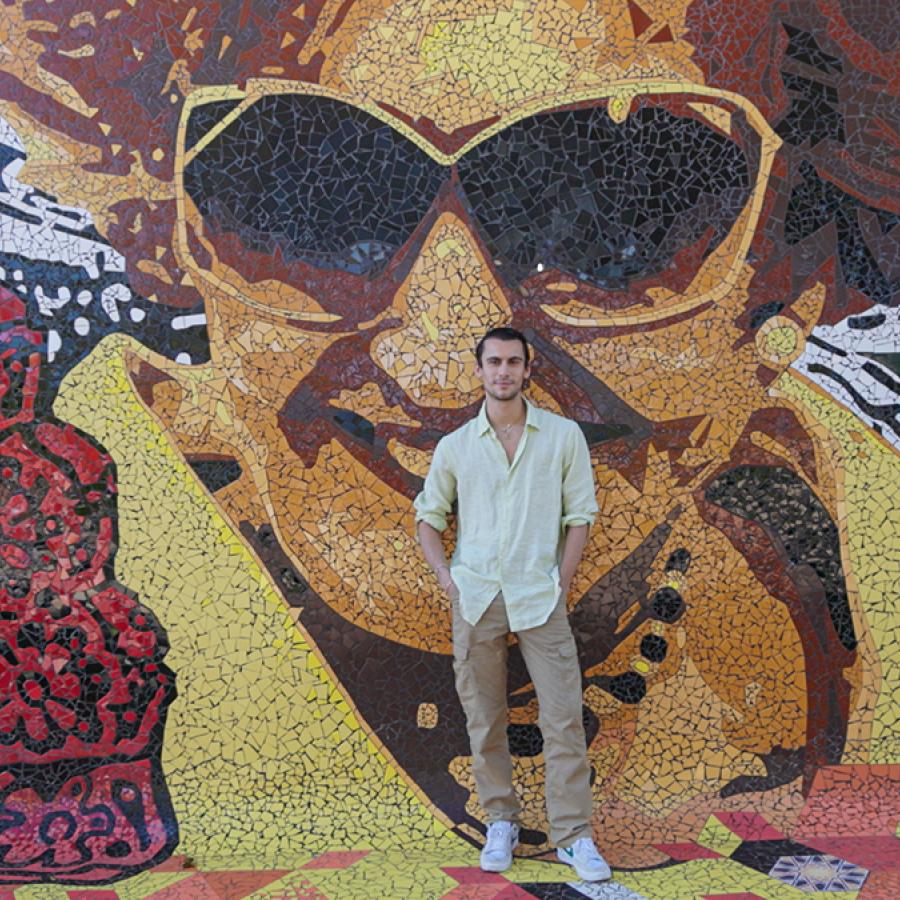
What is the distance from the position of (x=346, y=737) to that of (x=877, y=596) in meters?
1.88

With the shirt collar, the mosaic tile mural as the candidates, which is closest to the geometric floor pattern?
the mosaic tile mural

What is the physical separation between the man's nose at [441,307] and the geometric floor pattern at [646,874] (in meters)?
1.52

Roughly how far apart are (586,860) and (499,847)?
27cm

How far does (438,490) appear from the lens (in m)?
3.11

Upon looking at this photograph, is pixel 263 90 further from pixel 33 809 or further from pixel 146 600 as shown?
pixel 33 809

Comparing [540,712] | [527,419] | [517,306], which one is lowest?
[540,712]

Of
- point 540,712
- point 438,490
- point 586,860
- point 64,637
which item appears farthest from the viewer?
point 64,637

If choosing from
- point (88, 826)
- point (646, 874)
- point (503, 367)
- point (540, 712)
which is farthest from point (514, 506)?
point (88, 826)

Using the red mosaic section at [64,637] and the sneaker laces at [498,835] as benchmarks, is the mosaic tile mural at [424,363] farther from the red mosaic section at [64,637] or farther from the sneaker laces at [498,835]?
the sneaker laces at [498,835]

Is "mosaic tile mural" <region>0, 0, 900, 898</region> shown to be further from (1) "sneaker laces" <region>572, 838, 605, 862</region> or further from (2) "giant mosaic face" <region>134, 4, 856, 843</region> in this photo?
(1) "sneaker laces" <region>572, 838, 605, 862</region>

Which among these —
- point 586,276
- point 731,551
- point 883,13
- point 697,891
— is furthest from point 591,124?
point 697,891

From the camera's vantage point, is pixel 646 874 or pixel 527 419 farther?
pixel 527 419

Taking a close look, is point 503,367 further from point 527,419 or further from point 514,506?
point 514,506

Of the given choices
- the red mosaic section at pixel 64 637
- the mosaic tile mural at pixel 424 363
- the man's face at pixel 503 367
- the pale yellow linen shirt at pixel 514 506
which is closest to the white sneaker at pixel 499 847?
the mosaic tile mural at pixel 424 363
